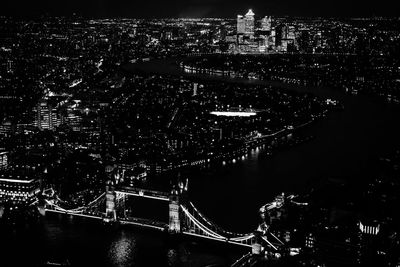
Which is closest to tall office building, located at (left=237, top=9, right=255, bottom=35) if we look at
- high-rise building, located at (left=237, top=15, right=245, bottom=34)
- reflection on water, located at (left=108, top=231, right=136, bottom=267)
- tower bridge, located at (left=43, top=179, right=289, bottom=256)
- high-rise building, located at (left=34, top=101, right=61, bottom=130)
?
high-rise building, located at (left=237, top=15, right=245, bottom=34)

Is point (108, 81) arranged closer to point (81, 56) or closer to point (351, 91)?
point (81, 56)

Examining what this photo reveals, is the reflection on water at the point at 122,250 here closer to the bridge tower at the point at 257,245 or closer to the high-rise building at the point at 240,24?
the bridge tower at the point at 257,245

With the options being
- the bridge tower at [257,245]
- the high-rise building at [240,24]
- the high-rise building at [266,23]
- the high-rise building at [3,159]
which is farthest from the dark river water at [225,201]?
the high-rise building at [240,24]

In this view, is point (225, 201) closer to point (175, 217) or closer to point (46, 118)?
point (175, 217)

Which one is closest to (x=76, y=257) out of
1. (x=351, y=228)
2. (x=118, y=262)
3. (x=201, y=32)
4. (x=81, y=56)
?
(x=118, y=262)

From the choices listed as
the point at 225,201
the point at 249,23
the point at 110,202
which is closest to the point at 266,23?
the point at 249,23
